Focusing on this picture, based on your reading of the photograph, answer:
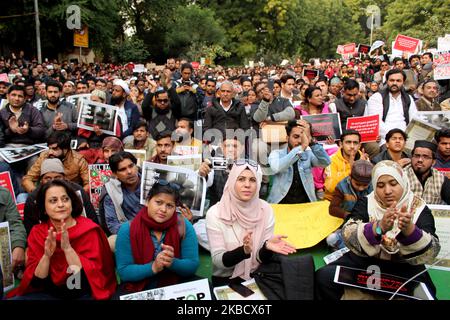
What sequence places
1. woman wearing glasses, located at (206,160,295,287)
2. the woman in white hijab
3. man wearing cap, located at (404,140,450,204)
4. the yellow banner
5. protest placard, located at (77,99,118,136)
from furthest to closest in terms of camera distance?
protest placard, located at (77,99,118,136) < the yellow banner < man wearing cap, located at (404,140,450,204) < woman wearing glasses, located at (206,160,295,287) < the woman in white hijab

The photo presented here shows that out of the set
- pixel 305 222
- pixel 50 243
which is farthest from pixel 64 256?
pixel 305 222

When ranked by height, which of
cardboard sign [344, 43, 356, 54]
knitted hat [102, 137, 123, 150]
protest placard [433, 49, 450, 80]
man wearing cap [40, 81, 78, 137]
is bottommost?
knitted hat [102, 137, 123, 150]

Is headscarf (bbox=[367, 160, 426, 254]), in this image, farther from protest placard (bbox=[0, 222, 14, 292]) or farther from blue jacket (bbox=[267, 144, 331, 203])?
protest placard (bbox=[0, 222, 14, 292])

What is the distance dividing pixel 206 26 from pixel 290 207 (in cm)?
2745

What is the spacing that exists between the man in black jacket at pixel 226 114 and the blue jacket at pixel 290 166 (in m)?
1.78

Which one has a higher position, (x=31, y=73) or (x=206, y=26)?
(x=206, y=26)

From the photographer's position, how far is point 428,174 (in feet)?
14.9

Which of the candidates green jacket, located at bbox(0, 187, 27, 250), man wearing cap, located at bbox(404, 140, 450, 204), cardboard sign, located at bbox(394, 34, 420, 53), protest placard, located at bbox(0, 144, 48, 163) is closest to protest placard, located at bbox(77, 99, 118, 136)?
protest placard, located at bbox(0, 144, 48, 163)

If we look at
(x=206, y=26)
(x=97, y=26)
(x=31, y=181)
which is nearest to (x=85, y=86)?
(x=31, y=181)

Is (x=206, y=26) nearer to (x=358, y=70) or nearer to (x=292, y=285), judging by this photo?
(x=358, y=70)

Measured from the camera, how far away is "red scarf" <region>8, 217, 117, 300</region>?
3.20m

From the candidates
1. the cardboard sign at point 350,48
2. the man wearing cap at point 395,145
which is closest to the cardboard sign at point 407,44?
the cardboard sign at point 350,48

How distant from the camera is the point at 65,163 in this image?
16.7ft

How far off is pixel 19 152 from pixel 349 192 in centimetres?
394
